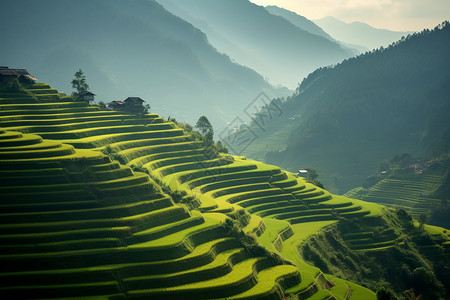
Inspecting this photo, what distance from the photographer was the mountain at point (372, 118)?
149 metres

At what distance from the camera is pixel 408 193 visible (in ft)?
352

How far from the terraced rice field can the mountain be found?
17946 mm

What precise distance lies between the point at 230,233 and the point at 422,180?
83.5 meters

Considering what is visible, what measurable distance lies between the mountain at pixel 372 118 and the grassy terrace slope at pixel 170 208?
64783mm

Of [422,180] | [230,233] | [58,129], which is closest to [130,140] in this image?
[58,129]

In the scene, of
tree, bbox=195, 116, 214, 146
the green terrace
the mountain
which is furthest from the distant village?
the mountain

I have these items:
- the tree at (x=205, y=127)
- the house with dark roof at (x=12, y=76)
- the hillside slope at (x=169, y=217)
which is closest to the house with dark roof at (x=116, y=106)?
the hillside slope at (x=169, y=217)

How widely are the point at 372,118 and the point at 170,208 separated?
14198 centimetres

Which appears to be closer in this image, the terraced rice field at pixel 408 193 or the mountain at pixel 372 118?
the terraced rice field at pixel 408 193

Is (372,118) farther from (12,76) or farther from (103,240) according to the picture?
(103,240)

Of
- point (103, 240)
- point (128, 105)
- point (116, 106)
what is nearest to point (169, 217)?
point (103, 240)

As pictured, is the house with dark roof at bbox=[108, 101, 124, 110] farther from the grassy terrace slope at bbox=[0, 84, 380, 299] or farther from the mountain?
the mountain

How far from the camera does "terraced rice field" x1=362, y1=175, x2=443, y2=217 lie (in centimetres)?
10000

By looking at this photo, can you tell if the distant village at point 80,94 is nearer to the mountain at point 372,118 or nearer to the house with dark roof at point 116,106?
the house with dark roof at point 116,106
